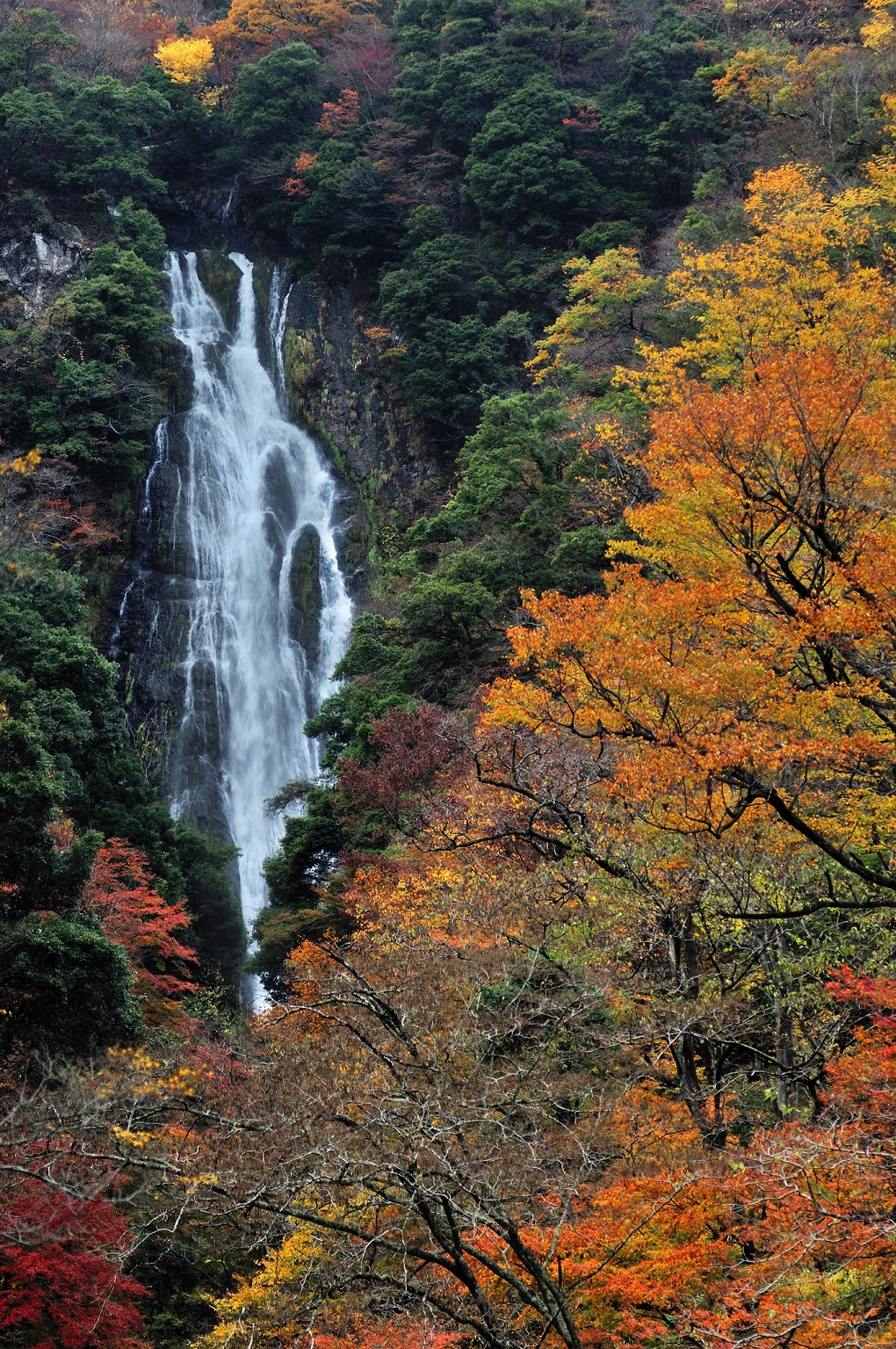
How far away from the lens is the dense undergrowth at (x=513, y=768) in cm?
730

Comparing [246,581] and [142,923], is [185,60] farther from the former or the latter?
[142,923]

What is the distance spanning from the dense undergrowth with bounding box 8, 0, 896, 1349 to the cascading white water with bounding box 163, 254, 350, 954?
1.75 metres

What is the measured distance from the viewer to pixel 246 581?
103 feet

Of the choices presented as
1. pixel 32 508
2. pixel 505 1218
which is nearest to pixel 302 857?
pixel 32 508

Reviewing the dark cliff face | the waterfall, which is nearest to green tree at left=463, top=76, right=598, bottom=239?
the dark cliff face

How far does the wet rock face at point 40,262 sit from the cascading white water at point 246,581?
3.67m

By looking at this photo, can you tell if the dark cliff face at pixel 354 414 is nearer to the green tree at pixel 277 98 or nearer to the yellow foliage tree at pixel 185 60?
the green tree at pixel 277 98

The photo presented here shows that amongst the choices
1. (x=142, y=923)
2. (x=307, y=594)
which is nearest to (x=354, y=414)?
(x=307, y=594)

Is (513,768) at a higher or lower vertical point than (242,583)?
lower

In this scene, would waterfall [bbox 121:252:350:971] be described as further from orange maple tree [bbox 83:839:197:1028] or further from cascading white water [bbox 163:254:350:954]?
orange maple tree [bbox 83:839:197:1028]

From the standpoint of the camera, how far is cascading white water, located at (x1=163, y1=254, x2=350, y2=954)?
2819 centimetres

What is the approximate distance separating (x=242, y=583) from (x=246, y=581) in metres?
0.14

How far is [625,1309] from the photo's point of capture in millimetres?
7398

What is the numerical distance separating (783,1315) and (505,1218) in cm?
177
